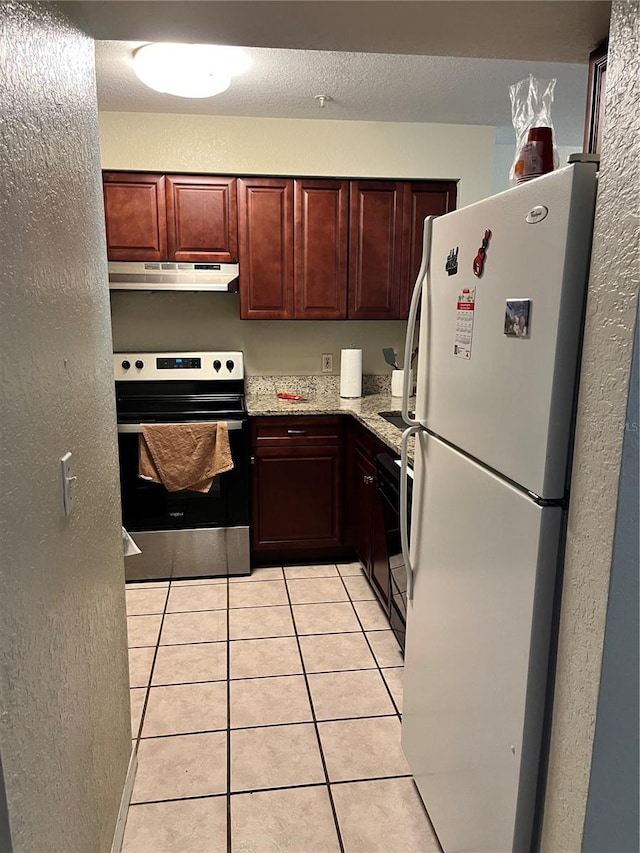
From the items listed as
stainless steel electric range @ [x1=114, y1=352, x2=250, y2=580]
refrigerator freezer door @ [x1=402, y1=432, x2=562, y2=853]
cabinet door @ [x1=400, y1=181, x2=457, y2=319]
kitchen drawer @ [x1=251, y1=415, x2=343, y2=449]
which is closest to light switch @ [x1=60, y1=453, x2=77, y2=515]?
refrigerator freezer door @ [x1=402, y1=432, x2=562, y2=853]

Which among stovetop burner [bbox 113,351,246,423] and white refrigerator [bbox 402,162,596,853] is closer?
white refrigerator [bbox 402,162,596,853]

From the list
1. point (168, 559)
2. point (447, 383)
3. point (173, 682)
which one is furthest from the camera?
point (168, 559)

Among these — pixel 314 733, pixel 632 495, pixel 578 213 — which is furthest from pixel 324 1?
pixel 314 733

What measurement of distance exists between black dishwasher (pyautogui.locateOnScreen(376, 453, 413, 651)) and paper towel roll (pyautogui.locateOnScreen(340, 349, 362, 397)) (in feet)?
3.33

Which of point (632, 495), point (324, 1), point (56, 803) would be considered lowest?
point (56, 803)

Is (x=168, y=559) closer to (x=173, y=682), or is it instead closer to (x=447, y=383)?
(x=173, y=682)

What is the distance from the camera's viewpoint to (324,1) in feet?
4.12

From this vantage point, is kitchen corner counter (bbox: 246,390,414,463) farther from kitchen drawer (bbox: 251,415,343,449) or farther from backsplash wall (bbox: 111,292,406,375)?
backsplash wall (bbox: 111,292,406,375)

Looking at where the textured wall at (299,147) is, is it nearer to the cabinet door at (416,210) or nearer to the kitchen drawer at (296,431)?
the cabinet door at (416,210)

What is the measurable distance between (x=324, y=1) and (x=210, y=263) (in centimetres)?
227

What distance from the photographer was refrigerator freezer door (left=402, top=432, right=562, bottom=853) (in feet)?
4.06

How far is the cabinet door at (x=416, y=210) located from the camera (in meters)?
3.57

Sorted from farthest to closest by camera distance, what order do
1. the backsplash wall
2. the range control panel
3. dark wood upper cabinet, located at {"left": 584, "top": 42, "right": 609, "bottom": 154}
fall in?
the backsplash wall → the range control panel → dark wood upper cabinet, located at {"left": 584, "top": 42, "right": 609, "bottom": 154}

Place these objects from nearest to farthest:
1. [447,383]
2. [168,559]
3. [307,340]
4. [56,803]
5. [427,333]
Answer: [56,803]
[447,383]
[427,333]
[168,559]
[307,340]
